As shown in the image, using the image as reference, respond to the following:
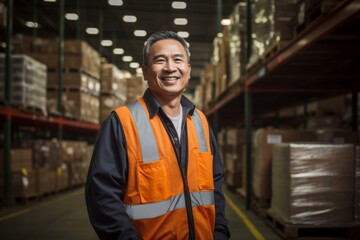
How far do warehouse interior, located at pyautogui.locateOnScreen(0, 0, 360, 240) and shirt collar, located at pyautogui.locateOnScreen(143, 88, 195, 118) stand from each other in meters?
1.56

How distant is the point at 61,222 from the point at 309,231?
3431mm

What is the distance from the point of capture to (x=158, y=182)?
1971 mm

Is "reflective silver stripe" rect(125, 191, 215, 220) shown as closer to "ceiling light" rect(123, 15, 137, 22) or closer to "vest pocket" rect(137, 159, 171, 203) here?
"vest pocket" rect(137, 159, 171, 203)

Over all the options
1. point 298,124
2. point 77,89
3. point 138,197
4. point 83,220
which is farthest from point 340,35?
point 298,124

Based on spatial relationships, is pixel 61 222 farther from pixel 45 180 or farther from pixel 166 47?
pixel 166 47

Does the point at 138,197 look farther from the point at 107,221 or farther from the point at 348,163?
the point at 348,163

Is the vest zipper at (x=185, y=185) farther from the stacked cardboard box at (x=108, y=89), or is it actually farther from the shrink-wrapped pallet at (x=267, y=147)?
the stacked cardboard box at (x=108, y=89)

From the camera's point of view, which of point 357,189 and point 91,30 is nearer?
point 357,189

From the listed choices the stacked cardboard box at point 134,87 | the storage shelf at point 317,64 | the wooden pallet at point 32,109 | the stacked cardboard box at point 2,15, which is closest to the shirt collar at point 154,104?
the storage shelf at point 317,64

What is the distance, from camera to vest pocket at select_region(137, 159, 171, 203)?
1961 mm

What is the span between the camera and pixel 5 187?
7.18 m

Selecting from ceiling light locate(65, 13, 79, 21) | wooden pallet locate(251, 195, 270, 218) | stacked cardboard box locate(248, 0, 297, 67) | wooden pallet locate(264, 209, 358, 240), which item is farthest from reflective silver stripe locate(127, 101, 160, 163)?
ceiling light locate(65, 13, 79, 21)

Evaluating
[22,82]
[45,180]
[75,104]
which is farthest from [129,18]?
[45,180]

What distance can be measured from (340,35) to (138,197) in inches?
116
